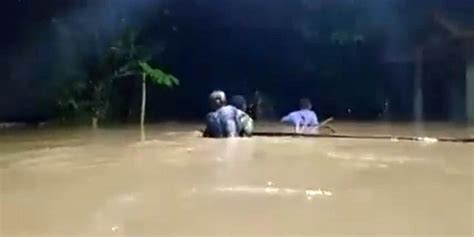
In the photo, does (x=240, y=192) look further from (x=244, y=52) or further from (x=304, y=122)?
(x=244, y=52)

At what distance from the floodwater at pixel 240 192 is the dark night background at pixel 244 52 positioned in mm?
7608

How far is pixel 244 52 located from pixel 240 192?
11.5 metres

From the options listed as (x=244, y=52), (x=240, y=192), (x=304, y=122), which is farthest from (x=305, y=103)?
(x=240, y=192)

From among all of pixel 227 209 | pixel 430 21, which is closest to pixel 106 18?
pixel 430 21

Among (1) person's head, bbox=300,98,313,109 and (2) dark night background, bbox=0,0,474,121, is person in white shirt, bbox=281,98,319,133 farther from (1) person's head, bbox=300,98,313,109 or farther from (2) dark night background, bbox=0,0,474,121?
(2) dark night background, bbox=0,0,474,121

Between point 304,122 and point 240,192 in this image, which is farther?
point 304,122

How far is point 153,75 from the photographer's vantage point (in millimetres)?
14719

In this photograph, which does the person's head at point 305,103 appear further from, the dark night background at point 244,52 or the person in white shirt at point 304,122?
the person in white shirt at point 304,122

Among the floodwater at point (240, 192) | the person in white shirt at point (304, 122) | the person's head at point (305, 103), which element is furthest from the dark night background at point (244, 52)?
the floodwater at point (240, 192)

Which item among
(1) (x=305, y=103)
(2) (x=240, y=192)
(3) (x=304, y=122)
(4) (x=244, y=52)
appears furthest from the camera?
(4) (x=244, y=52)

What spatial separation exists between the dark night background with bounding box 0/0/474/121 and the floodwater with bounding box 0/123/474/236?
25.0ft

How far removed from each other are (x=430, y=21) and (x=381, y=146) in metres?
6.91

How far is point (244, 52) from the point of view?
51.7 ft

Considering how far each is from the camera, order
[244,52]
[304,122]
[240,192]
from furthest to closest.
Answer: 1. [244,52]
2. [304,122]
3. [240,192]
